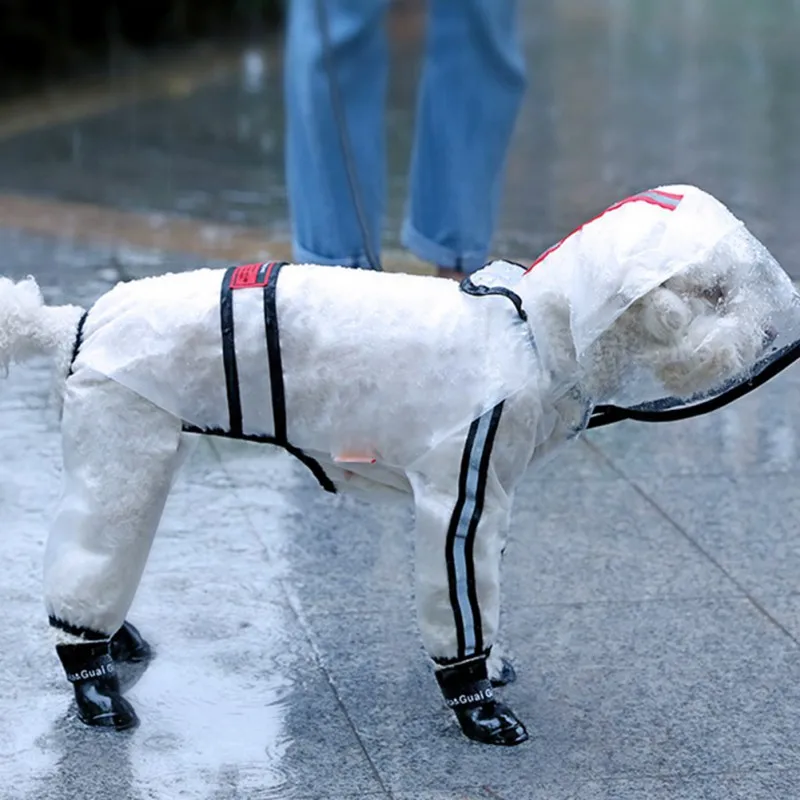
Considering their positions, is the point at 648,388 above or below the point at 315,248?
above

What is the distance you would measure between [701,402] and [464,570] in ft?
1.59

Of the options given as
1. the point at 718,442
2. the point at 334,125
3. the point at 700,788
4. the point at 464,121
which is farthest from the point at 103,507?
the point at 464,121

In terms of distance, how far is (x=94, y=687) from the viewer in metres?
2.93

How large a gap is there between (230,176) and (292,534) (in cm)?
396

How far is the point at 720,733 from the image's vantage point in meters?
2.94

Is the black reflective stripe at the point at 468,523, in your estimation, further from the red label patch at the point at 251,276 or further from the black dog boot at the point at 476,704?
the red label patch at the point at 251,276

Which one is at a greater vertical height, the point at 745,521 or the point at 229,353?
the point at 229,353

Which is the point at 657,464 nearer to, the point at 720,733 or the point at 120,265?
the point at 720,733

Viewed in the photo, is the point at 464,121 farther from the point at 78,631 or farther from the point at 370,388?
the point at 78,631

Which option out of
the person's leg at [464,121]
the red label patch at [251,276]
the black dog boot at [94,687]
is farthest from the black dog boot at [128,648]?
the person's leg at [464,121]

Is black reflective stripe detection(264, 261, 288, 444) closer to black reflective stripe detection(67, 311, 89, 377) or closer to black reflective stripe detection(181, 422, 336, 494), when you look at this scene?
black reflective stripe detection(181, 422, 336, 494)

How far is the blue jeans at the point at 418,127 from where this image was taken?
4641 millimetres

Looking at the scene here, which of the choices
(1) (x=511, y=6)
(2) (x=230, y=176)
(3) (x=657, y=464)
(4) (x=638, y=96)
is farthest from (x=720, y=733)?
(4) (x=638, y=96)

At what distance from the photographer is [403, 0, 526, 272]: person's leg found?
4949mm
